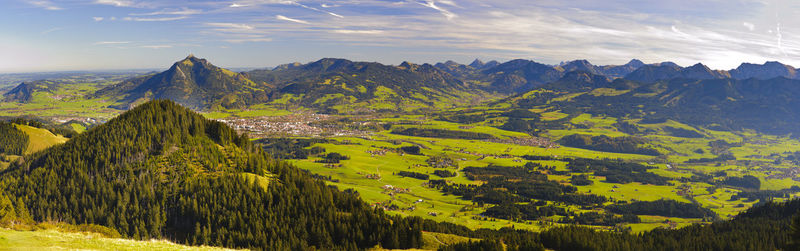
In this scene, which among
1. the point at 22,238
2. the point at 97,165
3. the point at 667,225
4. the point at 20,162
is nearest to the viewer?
the point at 22,238

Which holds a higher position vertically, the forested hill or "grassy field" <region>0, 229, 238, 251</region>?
"grassy field" <region>0, 229, 238, 251</region>

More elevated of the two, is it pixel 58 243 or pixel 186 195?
pixel 58 243

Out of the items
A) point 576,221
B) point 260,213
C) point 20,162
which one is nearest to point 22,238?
point 260,213

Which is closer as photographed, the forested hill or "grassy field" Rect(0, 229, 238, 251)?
"grassy field" Rect(0, 229, 238, 251)

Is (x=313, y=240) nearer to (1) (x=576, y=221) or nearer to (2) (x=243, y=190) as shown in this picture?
(2) (x=243, y=190)
